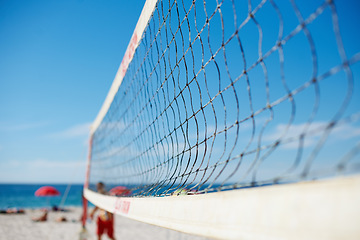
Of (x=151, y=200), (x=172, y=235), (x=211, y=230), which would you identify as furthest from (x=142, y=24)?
(x=172, y=235)

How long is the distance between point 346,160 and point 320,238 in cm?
20

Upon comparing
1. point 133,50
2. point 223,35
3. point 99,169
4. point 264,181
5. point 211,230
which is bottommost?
point 211,230

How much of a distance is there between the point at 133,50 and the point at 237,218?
2857 millimetres

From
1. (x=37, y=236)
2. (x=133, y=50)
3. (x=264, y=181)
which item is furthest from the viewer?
(x=37, y=236)

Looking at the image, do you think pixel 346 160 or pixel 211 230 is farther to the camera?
pixel 211 230

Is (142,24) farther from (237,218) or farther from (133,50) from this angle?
(237,218)

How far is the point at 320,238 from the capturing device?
2.29 feet

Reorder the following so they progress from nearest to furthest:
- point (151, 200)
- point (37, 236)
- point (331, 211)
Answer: point (331, 211) → point (151, 200) → point (37, 236)

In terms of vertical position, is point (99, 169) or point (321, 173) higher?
point (99, 169)

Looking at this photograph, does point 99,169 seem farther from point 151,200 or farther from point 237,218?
point 237,218

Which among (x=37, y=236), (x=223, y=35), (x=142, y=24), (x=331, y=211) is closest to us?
(x=331, y=211)

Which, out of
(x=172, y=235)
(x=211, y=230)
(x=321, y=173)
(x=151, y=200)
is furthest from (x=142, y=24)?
(x=172, y=235)

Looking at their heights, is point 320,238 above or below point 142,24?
below

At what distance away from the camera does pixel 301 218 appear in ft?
2.45
